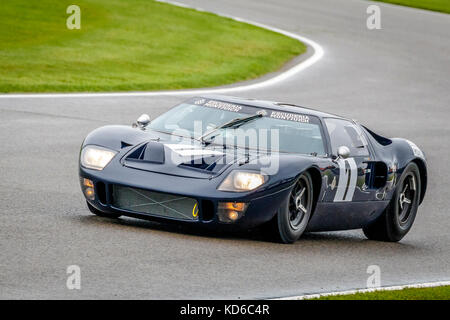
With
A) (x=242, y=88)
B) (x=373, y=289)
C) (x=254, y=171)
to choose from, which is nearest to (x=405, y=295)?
(x=373, y=289)

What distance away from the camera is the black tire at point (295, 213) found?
8039 millimetres

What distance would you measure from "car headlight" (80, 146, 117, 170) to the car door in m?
1.83

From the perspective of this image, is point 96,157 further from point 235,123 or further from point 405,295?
point 405,295

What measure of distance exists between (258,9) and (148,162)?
23960 mm

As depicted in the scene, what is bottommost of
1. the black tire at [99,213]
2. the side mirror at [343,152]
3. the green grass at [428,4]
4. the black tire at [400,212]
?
the black tire at [400,212]

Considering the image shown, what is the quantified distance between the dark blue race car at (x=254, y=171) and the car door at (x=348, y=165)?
1 cm

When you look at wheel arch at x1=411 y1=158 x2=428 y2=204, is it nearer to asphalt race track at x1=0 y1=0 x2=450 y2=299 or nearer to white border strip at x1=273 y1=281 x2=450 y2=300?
asphalt race track at x1=0 y1=0 x2=450 y2=299

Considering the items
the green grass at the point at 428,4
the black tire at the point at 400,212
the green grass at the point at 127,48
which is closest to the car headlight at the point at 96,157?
the black tire at the point at 400,212

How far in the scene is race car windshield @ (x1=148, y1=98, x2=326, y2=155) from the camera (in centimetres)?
862

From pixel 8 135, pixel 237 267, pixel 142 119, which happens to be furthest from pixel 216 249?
pixel 8 135

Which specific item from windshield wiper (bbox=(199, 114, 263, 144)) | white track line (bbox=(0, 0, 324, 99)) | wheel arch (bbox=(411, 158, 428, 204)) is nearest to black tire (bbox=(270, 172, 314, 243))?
windshield wiper (bbox=(199, 114, 263, 144))

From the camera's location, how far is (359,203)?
9.09 m

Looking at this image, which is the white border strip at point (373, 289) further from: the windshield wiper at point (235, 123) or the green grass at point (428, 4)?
the green grass at point (428, 4)
